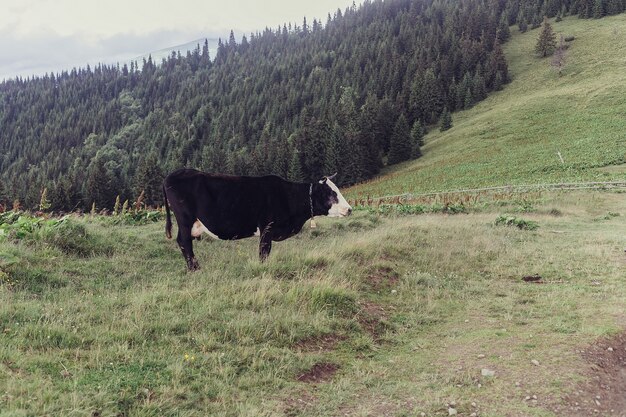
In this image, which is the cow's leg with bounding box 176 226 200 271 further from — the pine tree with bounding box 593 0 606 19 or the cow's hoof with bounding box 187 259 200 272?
the pine tree with bounding box 593 0 606 19

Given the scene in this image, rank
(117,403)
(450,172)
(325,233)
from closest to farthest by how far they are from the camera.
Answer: (117,403)
(325,233)
(450,172)

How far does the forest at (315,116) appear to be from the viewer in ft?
250

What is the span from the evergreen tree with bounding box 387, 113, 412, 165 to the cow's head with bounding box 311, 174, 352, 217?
6494 cm

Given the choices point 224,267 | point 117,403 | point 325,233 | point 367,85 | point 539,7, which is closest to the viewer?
point 117,403

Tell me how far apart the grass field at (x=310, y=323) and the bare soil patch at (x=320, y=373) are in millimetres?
24

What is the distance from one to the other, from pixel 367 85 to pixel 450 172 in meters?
75.4

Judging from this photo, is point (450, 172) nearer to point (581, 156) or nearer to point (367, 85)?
point (581, 156)

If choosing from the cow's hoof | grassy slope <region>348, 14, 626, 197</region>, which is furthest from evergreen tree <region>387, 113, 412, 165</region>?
the cow's hoof

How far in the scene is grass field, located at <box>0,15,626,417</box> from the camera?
471 cm

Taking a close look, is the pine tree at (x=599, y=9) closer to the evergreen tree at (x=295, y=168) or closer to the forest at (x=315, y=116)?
the forest at (x=315, y=116)

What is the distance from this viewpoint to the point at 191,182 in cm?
962

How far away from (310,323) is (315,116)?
11471cm

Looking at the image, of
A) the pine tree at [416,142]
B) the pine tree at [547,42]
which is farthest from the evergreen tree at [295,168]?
the pine tree at [547,42]

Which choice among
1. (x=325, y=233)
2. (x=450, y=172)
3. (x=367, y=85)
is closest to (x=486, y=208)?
(x=325, y=233)
